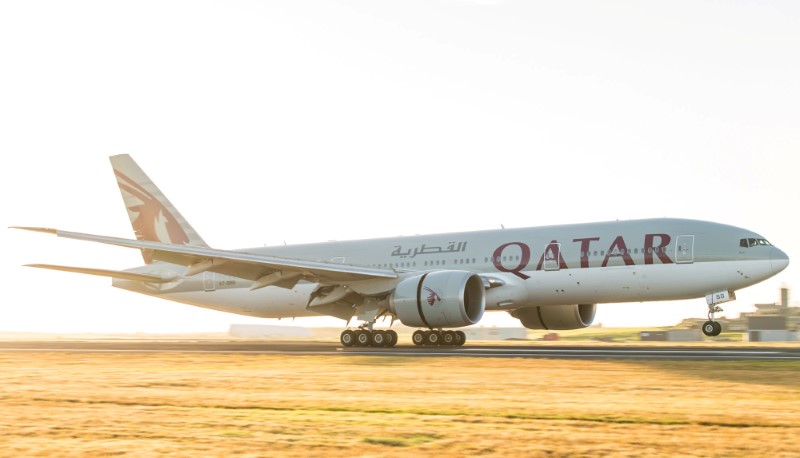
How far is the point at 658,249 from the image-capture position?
27188mm

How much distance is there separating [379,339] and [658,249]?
8.98 metres

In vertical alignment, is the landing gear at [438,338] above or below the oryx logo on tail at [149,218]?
below

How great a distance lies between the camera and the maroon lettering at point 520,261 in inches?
1131

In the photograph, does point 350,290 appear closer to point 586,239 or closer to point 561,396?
point 586,239

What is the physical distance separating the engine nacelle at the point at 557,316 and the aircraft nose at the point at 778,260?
22.3ft

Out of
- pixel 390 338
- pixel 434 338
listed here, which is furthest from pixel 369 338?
pixel 434 338

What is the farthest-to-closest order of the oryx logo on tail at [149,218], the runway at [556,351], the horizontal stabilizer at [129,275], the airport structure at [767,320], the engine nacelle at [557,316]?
the airport structure at [767,320] < the oryx logo on tail at [149,218] < the horizontal stabilizer at [129,275] < the engine nacelle at [557,316] < the runway at [556,351]

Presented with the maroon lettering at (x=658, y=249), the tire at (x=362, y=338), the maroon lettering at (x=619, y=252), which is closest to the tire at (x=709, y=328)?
the maroon lettering at (x=658, y=249)

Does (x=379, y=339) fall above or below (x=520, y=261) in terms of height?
below

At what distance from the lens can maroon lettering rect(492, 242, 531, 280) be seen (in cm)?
2872

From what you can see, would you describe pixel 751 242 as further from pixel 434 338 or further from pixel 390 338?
pixel 390 338

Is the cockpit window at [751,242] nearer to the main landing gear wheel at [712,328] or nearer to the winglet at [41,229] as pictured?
the main landing gear wheel at [712,328]

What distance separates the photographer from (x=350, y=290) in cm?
2889

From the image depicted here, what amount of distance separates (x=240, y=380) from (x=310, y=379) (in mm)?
1105
